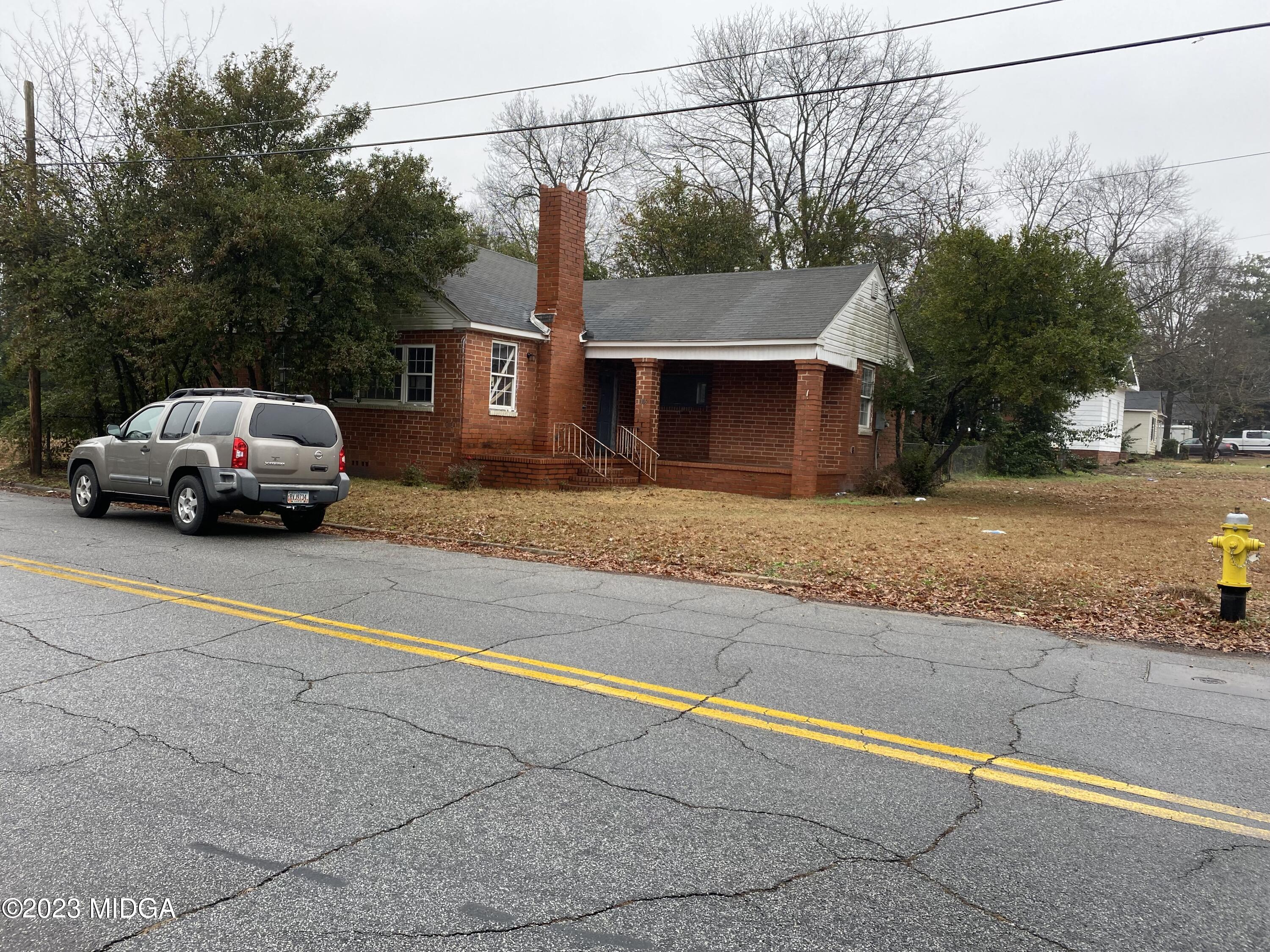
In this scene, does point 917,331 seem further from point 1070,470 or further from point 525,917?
point 525,917

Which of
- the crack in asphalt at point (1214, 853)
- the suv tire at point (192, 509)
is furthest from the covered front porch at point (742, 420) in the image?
the crack in asphalt at point (1214, 853)

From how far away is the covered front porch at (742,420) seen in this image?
2044 centimetres

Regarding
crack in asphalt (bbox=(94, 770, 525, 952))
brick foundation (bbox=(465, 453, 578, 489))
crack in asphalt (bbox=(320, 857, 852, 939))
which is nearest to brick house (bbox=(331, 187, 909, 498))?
brick foundation (bbox=(465, 453, 578, 489))

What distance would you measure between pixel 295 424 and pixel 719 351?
11462 mm

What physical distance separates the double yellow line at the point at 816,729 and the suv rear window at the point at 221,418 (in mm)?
4298

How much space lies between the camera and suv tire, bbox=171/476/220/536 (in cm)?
1148

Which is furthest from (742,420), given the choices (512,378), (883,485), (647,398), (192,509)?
(192,509)

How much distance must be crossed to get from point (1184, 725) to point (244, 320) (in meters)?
16.9

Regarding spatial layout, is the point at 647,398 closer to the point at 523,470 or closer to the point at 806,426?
the point at 523,470

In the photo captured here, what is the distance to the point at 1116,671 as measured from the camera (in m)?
6.45

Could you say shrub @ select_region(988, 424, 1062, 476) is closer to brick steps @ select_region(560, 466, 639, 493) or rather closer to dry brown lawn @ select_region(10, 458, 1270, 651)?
dry brown lawn @ select_region(10, 458, 1270, 651)

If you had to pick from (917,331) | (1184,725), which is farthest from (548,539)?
(917,331)

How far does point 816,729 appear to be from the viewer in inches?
192

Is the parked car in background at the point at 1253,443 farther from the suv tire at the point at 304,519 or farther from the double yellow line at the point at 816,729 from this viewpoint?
the double yellow line at the point at 816,729
